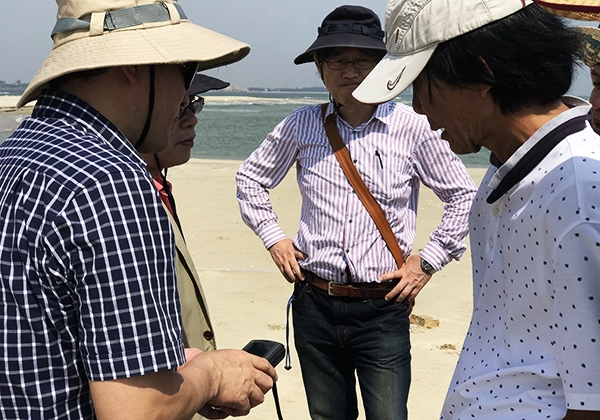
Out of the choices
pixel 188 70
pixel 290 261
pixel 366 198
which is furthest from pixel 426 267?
pixel 188 70

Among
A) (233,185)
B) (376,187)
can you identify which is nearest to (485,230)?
(376,187)

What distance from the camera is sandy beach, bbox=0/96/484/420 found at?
506 cm

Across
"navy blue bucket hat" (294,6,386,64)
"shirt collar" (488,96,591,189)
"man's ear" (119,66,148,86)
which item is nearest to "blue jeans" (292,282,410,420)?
"navy blue bucket hat" (294,6,386,64)

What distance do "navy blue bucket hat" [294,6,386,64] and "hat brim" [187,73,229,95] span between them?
0.51 metres

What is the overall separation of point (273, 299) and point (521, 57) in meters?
5.28

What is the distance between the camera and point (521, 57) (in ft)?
6.02

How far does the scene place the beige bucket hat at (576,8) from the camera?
4.43 ft

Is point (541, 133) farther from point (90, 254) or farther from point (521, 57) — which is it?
point (90, 254)

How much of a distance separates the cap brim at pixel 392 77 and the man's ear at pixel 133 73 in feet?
2.18

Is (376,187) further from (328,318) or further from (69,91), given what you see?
(69,91)

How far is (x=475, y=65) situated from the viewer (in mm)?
1895

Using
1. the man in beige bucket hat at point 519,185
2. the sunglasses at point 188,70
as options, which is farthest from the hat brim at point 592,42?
the sunglasses at point 188,70

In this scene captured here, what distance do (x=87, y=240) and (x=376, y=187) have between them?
2232mm

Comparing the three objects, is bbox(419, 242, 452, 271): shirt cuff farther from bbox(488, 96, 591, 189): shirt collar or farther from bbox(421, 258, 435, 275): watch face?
bbox(488, 96, 591, 189): shirt collar
